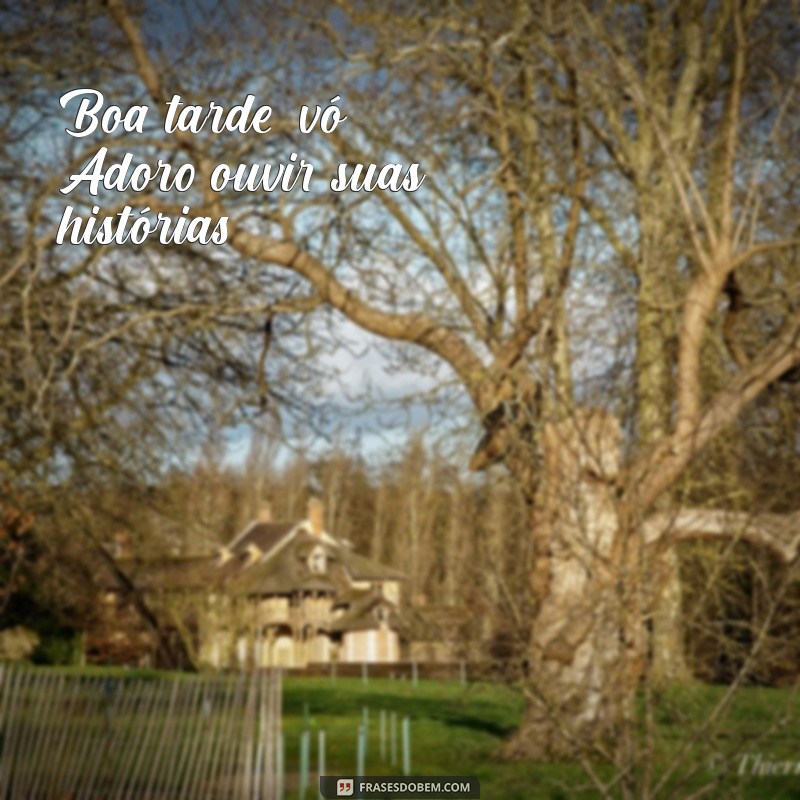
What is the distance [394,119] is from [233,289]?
2205 millimetres

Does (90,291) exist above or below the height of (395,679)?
below

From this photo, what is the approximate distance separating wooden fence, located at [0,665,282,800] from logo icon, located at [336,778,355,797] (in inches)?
97.8

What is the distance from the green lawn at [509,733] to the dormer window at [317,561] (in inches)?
1183

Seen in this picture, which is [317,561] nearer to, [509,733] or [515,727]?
[515,727]

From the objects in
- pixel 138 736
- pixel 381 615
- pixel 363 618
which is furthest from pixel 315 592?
pixel 138 736

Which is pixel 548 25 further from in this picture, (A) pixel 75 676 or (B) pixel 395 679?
(B) pixel 395 679

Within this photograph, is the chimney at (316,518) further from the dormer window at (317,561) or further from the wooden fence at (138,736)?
the wooden fence at (138,736)

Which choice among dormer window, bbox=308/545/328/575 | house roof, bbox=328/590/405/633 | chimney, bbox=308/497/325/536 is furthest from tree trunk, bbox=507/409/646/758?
dormer window, bbox=308/545/328/575

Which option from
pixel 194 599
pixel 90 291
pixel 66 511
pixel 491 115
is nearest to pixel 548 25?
pixel 491 115

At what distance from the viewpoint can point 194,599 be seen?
3178cm

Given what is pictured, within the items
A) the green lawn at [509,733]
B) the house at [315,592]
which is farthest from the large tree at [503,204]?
the house at [315,592]

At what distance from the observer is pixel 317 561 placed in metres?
69.2

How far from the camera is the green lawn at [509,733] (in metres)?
6.49

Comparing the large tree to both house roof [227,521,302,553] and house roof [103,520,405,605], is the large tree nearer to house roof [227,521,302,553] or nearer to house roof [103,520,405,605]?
house roof [103,520,405,605]
